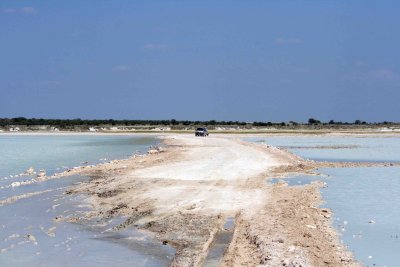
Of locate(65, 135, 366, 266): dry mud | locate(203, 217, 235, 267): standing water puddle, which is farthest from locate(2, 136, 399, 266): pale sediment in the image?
locate(203, 217, 235, 267): standing water puddle

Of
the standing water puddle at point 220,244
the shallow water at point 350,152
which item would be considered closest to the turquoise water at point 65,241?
the standing water puddle at point 220,244

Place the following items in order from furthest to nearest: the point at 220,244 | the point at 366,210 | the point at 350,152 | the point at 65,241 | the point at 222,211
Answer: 1. the point at 350,152
2. the point at 366,210
3. the point at 222,211
4. the point at 65,241
5. the point at 220,244

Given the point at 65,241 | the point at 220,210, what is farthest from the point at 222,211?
the point at 65,241

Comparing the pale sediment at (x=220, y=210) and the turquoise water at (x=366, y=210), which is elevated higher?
the pale sediment at (x=220, y=210)

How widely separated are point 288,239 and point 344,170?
20315 mm

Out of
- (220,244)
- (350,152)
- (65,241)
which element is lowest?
(350,152)

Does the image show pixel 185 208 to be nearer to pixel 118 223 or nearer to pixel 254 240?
pixel 118 223

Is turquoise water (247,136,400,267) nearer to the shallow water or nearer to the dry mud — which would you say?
the dry mud

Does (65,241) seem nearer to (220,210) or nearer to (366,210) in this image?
(220,210)

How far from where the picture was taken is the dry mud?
12.1 meters

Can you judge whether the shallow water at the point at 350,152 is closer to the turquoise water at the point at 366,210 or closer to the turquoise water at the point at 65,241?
the turquoise water at the point at 366,210

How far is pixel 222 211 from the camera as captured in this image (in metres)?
17.0

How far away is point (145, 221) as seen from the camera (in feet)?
52.6

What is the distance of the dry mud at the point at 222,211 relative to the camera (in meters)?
12.1
